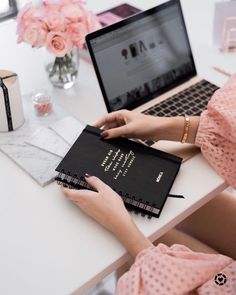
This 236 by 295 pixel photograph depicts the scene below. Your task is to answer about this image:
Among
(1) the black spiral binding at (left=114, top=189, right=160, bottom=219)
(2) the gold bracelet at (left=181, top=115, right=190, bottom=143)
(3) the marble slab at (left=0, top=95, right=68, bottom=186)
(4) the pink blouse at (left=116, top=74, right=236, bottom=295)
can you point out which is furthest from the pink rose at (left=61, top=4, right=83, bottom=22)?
(4) the pink blouse at (left=116, top=74, right=236, bottom=295)

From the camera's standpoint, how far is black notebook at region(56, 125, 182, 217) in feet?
2.97

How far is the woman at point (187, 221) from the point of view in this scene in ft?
2.59

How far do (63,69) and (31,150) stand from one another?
0.29 m

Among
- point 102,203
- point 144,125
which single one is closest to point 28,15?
point 144,125

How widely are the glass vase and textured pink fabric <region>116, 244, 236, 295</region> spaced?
1.91 ft

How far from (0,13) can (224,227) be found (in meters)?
1.15

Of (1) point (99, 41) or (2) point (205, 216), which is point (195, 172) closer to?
(2) point (205, 216)

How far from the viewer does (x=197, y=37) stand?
1.50 m

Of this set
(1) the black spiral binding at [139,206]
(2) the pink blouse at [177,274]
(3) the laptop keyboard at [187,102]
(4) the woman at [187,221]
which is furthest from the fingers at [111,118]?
(2) the pink blouse at [177,274]

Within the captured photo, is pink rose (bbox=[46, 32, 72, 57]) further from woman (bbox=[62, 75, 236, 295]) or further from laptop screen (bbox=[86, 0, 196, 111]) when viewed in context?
woman (bbox=[62, 75, 236, 295])

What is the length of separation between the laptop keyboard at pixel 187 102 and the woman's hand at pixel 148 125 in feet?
0.27

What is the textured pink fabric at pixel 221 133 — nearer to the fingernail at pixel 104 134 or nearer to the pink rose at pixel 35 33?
the fingernail at pixel 104 134

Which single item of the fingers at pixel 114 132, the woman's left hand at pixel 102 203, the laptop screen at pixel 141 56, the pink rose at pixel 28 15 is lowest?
the woman's left hand at pixel 102 203

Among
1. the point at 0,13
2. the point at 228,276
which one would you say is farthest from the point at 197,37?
the point at 228,276
